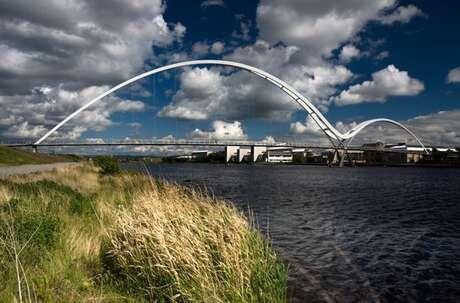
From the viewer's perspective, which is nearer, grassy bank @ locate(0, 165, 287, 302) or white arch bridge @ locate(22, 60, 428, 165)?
grassy bank @ locate(0, 165, 287, 302)

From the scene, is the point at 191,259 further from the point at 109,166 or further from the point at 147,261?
the point at 109,166

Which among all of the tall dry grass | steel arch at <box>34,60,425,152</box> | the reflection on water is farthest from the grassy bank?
steel arch at <box>34,60,425,152</box>

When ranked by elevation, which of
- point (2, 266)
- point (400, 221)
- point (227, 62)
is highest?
point (227, 62)

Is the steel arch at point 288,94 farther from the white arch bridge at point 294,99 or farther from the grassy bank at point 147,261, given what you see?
the grassy bank at point 147,261

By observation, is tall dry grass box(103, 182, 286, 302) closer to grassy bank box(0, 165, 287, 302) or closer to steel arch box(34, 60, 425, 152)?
grassy bank box(0, 165, 287, 302)

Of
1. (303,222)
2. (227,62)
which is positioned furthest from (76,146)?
(303,222)

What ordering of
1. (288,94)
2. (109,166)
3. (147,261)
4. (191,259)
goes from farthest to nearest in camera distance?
(288,94), (109,166), (147,261), (191,259)

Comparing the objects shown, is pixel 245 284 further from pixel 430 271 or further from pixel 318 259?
pixel 430 271

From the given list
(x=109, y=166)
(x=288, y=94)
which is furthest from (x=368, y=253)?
(x=288, y=94)

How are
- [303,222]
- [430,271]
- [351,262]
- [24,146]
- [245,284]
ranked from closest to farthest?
1. [245,284]
2. [430,271]
3. [351,262]
4. [303,222]
5. [24,146]

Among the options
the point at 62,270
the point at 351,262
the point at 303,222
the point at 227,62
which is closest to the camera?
the point at 62,270

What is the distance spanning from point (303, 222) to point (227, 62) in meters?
93.9

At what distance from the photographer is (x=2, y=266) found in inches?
323

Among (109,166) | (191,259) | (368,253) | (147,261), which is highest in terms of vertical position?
(109,166)
